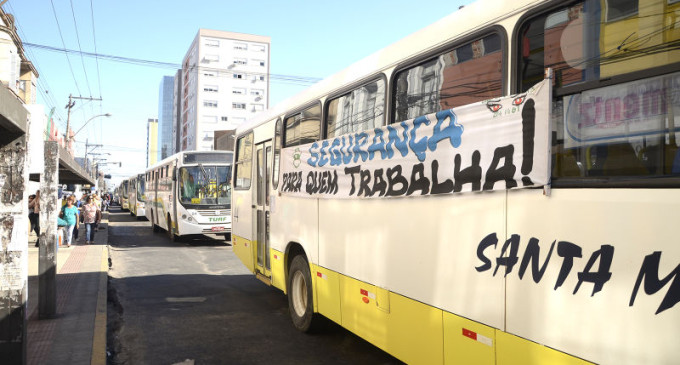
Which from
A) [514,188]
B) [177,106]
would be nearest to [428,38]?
[514,188]

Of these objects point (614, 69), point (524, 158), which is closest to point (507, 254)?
point (524, 158)

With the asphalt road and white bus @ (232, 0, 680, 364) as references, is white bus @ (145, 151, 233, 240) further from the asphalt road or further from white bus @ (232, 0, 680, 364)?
white bus @ (232, 0, 680, 364)

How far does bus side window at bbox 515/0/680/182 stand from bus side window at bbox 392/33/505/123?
412 mm

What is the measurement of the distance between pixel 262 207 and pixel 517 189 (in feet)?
18.6

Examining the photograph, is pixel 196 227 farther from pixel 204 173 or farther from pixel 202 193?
pixel 204 173

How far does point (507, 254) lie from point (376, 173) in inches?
73.6

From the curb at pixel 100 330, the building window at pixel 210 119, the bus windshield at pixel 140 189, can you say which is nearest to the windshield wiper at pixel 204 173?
the curb at pixel 100 330

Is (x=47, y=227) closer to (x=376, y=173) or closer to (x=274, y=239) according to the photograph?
(x=274, y=239)

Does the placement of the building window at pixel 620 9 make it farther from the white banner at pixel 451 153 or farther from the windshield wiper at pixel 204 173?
the windshield wiper at pixel 204 173

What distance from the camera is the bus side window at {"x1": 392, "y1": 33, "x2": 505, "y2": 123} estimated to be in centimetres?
362

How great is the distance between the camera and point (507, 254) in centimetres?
319

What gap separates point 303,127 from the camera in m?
6.86

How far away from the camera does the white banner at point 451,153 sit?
3.11 metres

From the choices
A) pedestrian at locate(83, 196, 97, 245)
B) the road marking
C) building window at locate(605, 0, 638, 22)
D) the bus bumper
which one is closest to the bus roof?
building window at locate(605, 0, 638, 22)
